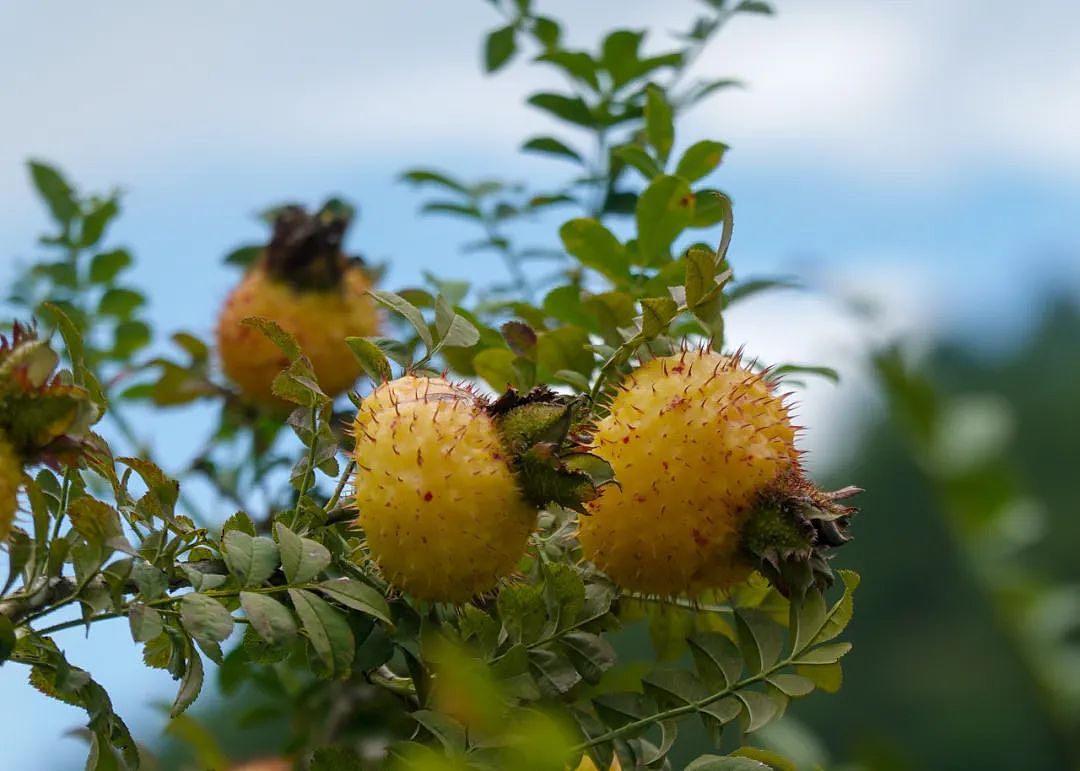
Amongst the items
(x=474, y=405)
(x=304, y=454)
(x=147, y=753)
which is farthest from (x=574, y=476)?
(x=147, y=753)

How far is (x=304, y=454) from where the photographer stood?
108 centimetres

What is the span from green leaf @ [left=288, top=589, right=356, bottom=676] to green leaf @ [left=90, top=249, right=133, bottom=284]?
1336mm

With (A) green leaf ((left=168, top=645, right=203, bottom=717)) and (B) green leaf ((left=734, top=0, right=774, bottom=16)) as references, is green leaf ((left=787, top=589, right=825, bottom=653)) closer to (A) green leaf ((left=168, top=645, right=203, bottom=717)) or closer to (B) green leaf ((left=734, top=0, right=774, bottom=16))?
(A) green leaf ((left=168, top=645, right=203, bottom=717))

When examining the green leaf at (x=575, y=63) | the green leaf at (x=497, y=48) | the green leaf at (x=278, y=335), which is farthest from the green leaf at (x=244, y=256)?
the green leaf at (x=278, y=335)

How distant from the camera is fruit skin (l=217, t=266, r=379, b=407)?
1.95 meters

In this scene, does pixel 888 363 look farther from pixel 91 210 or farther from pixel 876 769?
pixel 91 210

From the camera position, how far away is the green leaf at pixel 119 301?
214 cm

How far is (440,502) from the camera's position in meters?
1.00

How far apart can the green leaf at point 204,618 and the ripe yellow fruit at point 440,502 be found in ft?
0.48

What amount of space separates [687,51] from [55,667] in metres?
1.33

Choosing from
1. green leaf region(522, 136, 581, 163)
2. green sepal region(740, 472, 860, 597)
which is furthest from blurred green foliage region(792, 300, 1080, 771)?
green leaf region(522, 136, 581, 163)

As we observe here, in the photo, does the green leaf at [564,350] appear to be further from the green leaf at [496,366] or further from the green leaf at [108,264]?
the green leaf at [108,264]

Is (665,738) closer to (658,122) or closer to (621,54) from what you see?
(658,122)

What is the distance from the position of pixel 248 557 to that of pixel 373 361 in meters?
0.23
